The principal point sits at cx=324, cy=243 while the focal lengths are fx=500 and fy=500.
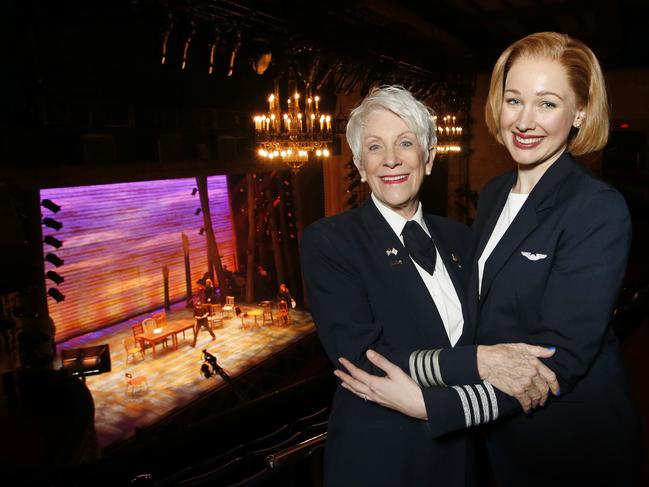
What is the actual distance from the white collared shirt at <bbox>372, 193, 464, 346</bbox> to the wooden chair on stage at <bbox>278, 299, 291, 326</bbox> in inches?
399

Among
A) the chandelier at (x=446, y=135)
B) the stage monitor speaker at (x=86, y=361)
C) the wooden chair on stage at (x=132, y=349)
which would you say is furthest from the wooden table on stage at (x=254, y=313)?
the chandelier at (x=446, y=135)

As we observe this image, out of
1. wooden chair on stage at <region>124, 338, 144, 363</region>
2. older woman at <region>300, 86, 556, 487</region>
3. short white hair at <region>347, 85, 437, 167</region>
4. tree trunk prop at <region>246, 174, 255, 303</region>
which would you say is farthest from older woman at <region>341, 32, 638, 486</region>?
tree trunk prop at <region>246, 174, 255, 303</region>

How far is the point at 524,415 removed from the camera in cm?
141

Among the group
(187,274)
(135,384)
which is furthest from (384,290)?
(187,274)

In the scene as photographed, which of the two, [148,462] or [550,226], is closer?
[550,226]

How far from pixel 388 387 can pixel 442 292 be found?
0.40 meters

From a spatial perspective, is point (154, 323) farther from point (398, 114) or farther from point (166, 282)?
point (398, 114)

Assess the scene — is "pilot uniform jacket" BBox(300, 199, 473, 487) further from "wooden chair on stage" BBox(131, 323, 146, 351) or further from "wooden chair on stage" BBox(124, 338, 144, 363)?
"wooden chair on stage" BBox(131, 323, 146, 351)

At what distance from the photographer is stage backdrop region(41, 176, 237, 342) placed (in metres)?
11.0

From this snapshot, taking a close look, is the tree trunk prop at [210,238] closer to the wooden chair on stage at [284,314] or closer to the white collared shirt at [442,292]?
the wooden chair on stage at [284,314]

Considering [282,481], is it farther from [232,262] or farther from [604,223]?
[232,262]

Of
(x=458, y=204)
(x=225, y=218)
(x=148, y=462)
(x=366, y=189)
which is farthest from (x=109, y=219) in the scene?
(x=148, y=462)

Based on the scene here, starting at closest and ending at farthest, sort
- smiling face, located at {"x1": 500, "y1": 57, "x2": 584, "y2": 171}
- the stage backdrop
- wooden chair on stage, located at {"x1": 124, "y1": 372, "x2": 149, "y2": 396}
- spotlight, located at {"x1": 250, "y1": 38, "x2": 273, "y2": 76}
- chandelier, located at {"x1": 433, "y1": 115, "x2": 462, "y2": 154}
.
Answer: smiling face, located at {"x1": 500, "y1": 57, "x2": 584, "y2": 171}, spotlight, located at {"x1": 250, "y1": 38, "x2": 273, "y2": 76}, wooden chair on stage, located at {"x1": 124, "y1": 372, "x2": 149, "y2": 396}, chandelier, located at {"x1": 433, "y1": 115, "x2": 462, "y2": 154}, the stage backdrop

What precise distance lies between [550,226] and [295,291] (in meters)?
11.9
